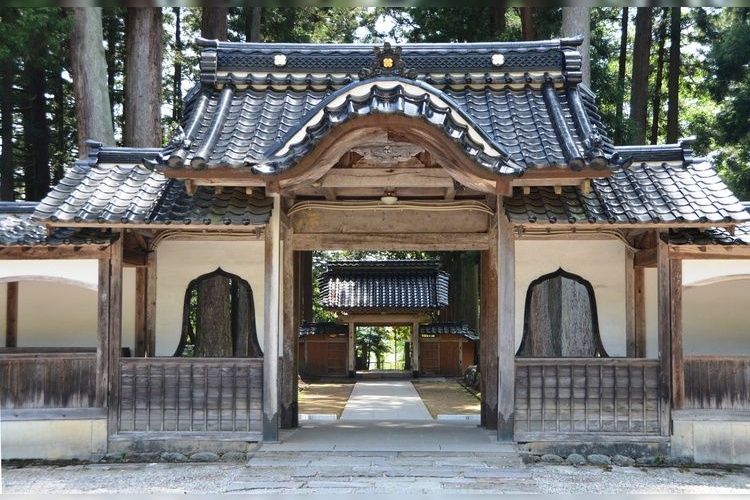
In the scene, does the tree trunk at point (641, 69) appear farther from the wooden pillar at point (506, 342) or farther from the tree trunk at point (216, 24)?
the wooden pillar at point (506, 342)

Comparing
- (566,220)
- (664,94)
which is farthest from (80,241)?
(664,94)

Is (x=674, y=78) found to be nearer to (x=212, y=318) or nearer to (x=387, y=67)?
(x=212, y=318)

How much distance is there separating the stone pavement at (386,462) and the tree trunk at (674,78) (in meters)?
15.7

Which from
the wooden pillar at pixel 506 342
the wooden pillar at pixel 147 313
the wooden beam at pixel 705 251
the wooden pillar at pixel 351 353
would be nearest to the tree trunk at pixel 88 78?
the wooden pillar at pixel 147 313

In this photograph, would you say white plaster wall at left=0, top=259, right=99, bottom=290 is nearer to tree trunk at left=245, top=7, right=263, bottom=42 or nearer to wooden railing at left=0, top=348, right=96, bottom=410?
wooden railing at left=0, top=348, right=96, bottom=410

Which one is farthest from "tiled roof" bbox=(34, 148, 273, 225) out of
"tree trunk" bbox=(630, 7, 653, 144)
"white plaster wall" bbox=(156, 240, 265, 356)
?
"tree trunk" bbox=(630, 7, 653, 144)

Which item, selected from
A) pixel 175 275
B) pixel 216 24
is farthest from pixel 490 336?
pixel 216 24

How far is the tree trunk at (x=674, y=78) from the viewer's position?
76.6 feet

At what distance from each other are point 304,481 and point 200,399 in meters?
2.28

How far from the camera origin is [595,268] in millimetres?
10844

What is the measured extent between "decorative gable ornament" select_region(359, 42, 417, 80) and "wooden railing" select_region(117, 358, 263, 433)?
3.97 metres

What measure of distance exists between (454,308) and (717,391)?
23.4 meters

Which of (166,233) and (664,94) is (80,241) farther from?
(664,94)

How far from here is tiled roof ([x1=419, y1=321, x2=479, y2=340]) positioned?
87.9ft
